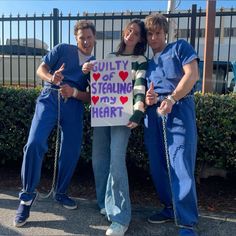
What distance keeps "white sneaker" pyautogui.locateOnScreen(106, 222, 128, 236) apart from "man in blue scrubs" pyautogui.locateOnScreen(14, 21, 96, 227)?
780mm

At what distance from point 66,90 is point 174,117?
3.46 ft

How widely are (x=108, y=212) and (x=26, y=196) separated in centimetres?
78

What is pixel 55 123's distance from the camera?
3568mm

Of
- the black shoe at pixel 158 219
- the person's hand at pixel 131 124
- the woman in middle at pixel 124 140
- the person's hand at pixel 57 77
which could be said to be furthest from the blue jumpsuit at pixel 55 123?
the black shoe at pixel 158 219

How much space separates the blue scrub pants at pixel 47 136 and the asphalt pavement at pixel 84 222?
10.6 inches

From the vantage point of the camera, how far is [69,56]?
357cm

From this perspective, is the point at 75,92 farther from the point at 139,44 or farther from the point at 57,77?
the point at 139,44

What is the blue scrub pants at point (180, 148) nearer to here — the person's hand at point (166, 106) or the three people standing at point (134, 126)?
the three people standing at point (134, 126)

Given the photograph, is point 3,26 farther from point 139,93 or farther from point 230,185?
point 230,185

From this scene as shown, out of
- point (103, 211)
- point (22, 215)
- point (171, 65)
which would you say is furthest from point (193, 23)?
point (22, 215)

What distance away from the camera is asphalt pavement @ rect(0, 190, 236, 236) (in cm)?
332

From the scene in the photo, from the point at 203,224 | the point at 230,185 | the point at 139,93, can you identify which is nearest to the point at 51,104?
the point at 139,93

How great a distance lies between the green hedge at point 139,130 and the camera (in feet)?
12.9

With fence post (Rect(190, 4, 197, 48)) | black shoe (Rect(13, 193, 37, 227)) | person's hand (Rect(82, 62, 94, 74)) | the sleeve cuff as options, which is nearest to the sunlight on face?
person's hand (Rect(82, 62, 94, 74))
